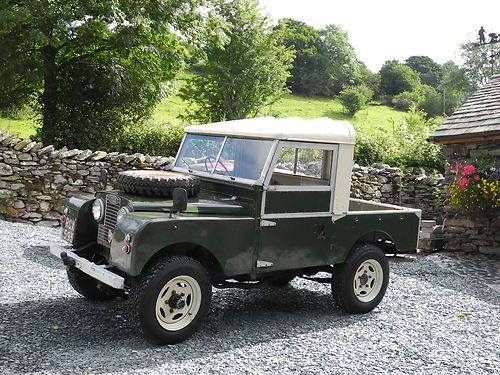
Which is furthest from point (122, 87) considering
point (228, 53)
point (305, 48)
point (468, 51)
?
point (468, 51)

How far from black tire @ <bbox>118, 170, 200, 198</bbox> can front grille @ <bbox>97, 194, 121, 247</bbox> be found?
0.20 metres

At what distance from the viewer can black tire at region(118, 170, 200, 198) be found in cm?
484

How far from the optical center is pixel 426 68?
63.3 meters

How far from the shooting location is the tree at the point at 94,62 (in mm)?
12141

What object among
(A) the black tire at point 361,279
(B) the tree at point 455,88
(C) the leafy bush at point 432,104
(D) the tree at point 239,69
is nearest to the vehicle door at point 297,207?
(A) the black tire at point 361,279

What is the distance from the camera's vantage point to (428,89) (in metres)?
47.9

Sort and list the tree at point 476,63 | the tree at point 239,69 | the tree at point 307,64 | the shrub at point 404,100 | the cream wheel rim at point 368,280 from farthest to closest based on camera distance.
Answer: the tree at point 476,63
the tree at point 307,64
the shrub at point 404,100
the tree at point 239,69
the cream wheel rim at point 368,280

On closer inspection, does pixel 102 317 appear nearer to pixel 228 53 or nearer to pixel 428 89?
pixel 228 53

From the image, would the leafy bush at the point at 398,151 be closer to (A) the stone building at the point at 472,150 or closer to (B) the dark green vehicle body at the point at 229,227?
(A) the stone building at the point at 472,150

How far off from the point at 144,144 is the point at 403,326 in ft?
34.1

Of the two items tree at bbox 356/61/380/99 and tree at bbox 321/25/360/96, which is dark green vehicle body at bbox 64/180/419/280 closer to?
tree at bbox 321/25/360/96

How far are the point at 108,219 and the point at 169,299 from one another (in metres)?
0.97

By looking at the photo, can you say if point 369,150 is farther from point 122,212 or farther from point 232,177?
point 122,212

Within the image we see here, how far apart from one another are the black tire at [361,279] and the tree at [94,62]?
29.1ft
